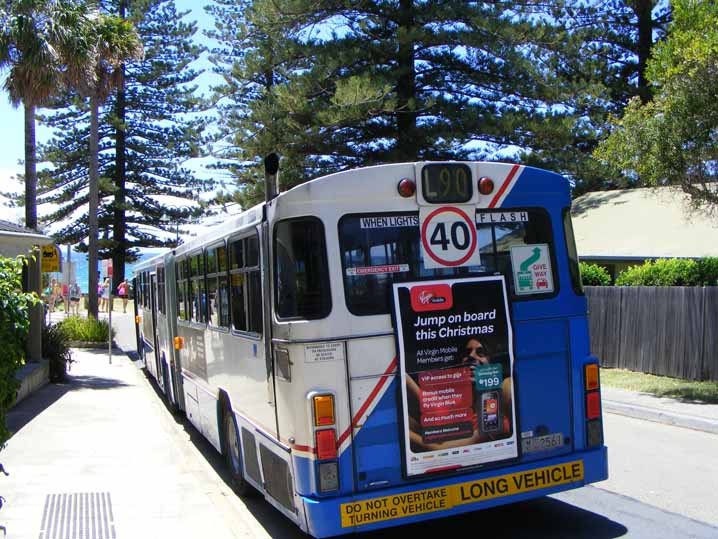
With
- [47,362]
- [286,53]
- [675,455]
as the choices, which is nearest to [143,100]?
[286,53]

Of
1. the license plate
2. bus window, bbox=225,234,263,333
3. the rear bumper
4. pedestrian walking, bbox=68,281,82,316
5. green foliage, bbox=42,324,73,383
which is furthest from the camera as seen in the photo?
pedestrian walking, bbox=68,281,82,316

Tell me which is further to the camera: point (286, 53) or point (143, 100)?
point (143, 100)

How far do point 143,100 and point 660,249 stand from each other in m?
32.3

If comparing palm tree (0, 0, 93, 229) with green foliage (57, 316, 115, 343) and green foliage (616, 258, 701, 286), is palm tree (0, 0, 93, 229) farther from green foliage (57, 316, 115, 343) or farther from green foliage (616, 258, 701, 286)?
green foliage (616, 258, 701, 286)

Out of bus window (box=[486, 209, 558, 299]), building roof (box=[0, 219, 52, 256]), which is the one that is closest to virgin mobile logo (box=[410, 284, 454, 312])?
bus window (box=[486, 209, 558, 299])

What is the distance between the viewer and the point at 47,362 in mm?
16203

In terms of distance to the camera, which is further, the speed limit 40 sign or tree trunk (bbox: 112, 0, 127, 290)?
tree trunk (bbox: 112, 0, 127, 290)

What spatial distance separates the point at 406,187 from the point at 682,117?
8585mm

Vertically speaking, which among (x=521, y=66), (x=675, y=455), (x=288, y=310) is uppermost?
(x=521, y=66)

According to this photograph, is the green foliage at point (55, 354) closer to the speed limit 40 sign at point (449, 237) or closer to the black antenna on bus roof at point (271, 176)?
the black antenna on bus roof at point (271, 176)

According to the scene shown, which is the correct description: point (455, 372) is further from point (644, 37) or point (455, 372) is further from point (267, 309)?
point (644, 37)

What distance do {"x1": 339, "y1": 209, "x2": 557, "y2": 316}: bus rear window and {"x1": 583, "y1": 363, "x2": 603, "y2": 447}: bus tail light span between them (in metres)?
0.87

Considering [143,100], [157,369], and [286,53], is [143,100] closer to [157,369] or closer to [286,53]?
[286,53]

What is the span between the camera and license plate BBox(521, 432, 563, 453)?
5.91 m
